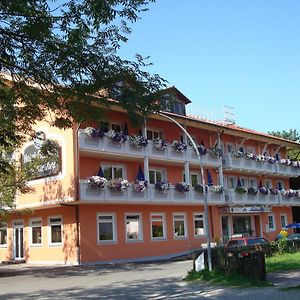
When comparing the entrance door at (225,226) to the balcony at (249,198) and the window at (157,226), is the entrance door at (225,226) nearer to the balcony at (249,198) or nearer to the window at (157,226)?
the balcony at (249,198)

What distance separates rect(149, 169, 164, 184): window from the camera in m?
35.2

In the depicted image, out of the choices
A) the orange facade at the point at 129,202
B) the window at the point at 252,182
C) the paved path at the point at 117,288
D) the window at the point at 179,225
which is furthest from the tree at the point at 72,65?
the window at the point at 252,182

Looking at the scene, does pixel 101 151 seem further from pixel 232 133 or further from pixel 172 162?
pixel 232 133

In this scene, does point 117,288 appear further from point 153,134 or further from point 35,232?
point 153,134

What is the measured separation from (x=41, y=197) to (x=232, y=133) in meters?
17.5

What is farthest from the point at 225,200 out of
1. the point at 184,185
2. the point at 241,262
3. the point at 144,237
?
the point at 241,262

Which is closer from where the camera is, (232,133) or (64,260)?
(64,260)

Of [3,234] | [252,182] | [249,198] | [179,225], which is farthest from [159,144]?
[252,182]

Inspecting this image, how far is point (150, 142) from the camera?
109 ft

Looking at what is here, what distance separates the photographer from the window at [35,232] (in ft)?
106

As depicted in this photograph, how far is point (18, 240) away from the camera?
34.1 metres

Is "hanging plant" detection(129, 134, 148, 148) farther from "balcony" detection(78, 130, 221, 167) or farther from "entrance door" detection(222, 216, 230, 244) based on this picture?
"entrance door" detection(222, 216, 230, 244)

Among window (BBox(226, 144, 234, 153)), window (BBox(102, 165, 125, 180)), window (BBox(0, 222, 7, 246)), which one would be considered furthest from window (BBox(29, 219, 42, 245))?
window (BBox(226, 144, 234, 153))

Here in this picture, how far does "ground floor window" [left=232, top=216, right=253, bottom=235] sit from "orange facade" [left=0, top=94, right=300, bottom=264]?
3.3 inches
